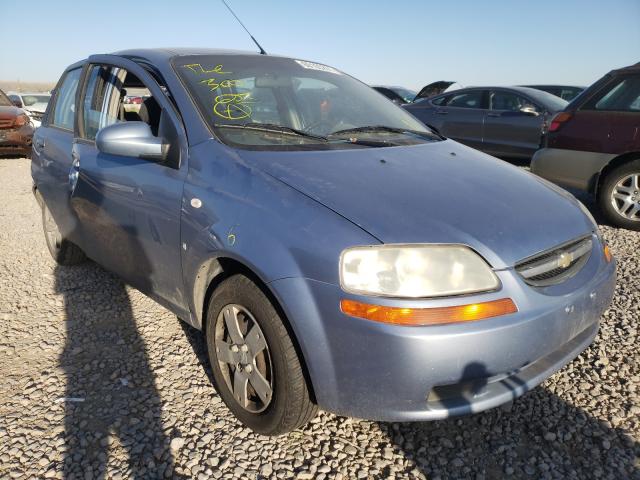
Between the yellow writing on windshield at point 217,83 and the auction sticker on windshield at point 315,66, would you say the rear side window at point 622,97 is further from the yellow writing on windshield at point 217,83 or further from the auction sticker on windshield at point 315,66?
the yellow writing on windshield at point 217,83

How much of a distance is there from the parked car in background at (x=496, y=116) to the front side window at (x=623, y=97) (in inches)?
103

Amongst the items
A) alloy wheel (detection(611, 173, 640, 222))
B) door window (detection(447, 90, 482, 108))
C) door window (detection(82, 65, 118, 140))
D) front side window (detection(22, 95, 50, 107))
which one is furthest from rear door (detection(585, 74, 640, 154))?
front side window (detection(22, 95, 50, 107))

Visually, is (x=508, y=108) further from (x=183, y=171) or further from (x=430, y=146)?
(x=183, y=171)

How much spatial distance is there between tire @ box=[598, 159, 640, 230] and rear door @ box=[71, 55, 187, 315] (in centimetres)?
427

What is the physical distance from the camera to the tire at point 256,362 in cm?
185

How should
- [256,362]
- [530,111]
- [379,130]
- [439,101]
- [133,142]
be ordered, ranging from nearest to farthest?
[256,362] < [133,142] < [379,130] < [530,111] < [439,101]

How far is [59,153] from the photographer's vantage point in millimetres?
3438

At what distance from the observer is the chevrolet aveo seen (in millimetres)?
1664

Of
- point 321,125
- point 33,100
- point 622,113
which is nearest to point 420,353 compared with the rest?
point 321,125

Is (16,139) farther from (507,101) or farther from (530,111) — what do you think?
(530,111)

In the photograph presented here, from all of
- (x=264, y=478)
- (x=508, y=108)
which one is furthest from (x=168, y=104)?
(x=508, y=108)

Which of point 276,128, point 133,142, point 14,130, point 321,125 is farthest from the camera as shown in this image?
point 14,130

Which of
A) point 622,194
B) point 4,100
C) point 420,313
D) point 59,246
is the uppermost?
point 4,100

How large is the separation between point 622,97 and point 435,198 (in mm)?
3941
